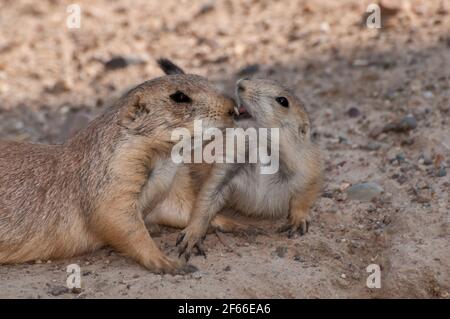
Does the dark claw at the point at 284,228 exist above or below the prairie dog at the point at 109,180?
below

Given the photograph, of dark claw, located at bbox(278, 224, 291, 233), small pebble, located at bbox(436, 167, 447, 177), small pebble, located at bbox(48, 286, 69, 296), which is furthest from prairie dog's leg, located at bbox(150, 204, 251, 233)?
small pebble, located at bbox(436, 167, 447, 177)

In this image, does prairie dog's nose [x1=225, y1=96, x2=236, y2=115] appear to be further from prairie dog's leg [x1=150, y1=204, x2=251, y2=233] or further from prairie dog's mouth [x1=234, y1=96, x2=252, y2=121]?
prairie dog's leg [x1=150, y1=204, x2=251, y2=233]

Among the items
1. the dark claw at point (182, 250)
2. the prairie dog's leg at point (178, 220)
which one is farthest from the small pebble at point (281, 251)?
the dark claw at point (182, 250)

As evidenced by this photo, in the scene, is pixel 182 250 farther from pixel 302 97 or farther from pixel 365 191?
pixel 302 97

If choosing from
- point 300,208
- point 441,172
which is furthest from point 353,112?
point 300,208

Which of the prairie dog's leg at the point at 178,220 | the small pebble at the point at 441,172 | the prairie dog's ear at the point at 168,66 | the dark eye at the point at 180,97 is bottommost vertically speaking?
→ the prairie dog's leg at the point at 178,220

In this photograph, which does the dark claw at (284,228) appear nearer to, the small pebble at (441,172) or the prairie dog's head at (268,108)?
the prairie dog's head at (268,108)

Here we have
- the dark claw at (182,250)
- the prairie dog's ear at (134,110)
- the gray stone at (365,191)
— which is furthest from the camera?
the gray stone at (365,191)
